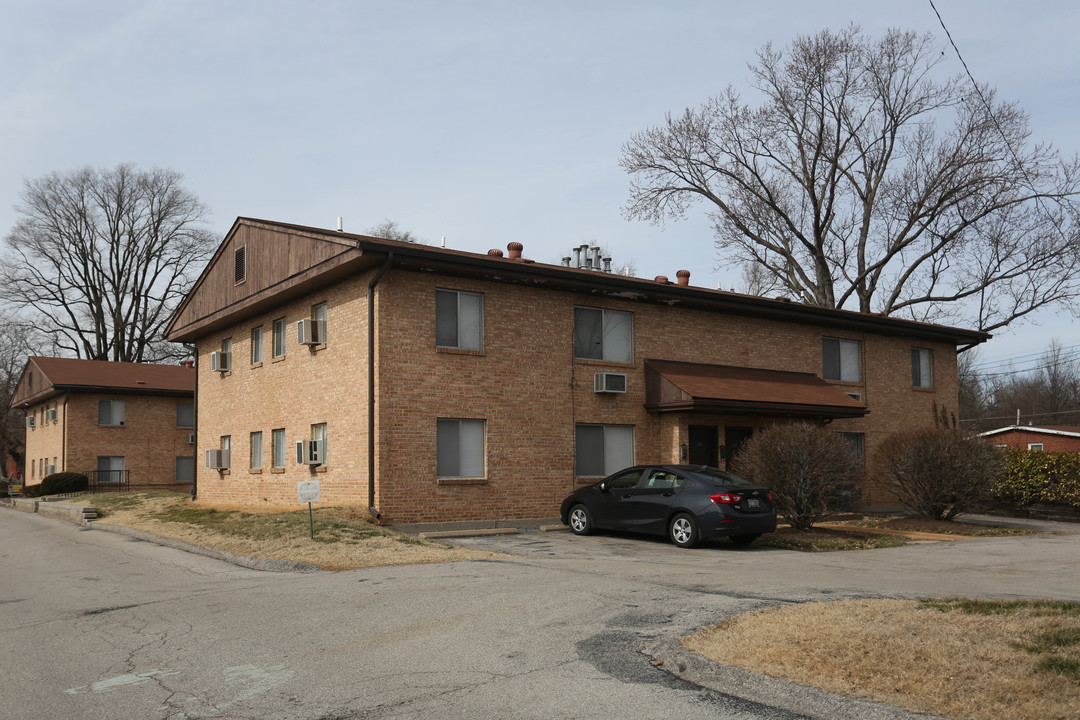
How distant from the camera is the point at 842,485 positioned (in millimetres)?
17844

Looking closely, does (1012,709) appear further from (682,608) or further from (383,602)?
(383,602)

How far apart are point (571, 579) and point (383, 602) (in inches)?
92.3

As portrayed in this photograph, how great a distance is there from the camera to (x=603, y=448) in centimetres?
2084

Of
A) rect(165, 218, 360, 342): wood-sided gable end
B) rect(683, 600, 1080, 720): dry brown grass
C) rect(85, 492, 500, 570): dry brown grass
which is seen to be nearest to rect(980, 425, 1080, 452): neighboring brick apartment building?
rect(165, 218, 360, 342): wood-sided gable end

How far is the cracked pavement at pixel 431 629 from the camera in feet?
19.8

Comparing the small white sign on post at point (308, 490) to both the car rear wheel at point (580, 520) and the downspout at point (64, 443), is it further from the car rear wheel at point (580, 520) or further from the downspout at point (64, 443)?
the downspout at point (64, 443)

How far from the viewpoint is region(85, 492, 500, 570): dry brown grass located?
13609 millimetres

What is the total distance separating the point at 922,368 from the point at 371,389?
18.5 meters

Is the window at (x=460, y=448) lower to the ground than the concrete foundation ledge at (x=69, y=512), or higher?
higher

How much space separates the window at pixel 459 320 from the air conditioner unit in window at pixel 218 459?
403 inches

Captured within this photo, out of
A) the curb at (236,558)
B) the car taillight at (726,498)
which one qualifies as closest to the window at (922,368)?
the car taillight at (726,498)

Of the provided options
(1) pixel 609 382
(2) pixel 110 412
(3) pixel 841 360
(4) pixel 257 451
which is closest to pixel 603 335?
(1) pixel 609 382

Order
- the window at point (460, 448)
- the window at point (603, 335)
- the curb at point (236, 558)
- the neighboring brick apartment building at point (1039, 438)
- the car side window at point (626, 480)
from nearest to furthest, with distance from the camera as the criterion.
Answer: the curb at point (236, 558)
the car side window at point (626, 480)
the window at point (460, 448)
the window at point (603, 335)
the neighboring brick apartment building at point (1039, 438)

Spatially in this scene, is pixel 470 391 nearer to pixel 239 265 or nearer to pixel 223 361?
pixel 239 265
